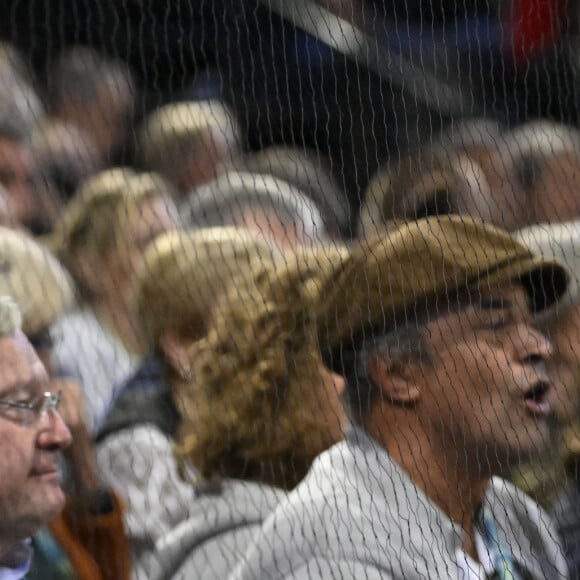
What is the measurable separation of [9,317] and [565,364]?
1.37 ft

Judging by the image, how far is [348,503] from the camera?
940 mm

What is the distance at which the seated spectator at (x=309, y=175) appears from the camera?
0.99 meters

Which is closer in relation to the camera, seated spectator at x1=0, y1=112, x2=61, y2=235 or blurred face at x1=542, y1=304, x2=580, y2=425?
seated spectator at x1=0, y1=112, x2=61, y2=235

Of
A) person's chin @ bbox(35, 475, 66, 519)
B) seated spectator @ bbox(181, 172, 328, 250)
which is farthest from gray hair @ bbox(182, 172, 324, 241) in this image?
person's chin @ bbox(35, 475, 66, 519)

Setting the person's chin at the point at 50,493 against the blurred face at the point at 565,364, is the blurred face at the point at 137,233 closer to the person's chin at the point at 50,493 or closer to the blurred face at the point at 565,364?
the person's chin at the point at 50,493

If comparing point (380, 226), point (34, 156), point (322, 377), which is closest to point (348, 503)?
point (322, 377)

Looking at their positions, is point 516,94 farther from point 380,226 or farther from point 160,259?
point 160,259

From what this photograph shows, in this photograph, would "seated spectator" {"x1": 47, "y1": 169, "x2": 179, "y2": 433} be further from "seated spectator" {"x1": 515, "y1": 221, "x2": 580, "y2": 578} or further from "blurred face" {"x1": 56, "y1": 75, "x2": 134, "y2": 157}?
"seated spectator" {"x1": 515, "y1": 221, "x2": 580, "y2": 578}

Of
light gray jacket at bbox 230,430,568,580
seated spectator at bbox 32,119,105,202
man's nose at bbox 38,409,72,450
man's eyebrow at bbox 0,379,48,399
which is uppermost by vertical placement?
seated spectator at bbox 32,119,105,202

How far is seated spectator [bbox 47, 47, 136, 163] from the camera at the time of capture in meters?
0.92

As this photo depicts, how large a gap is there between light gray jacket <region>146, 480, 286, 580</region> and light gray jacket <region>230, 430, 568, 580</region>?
0.06 feet

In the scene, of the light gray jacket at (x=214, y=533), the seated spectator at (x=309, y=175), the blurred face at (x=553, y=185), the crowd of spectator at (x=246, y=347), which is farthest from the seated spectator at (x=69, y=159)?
the blurred face at (x=553, y=185)

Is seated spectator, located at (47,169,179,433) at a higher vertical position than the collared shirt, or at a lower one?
higher

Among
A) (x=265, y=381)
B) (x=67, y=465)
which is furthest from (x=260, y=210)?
A: (x=67, y=465)
